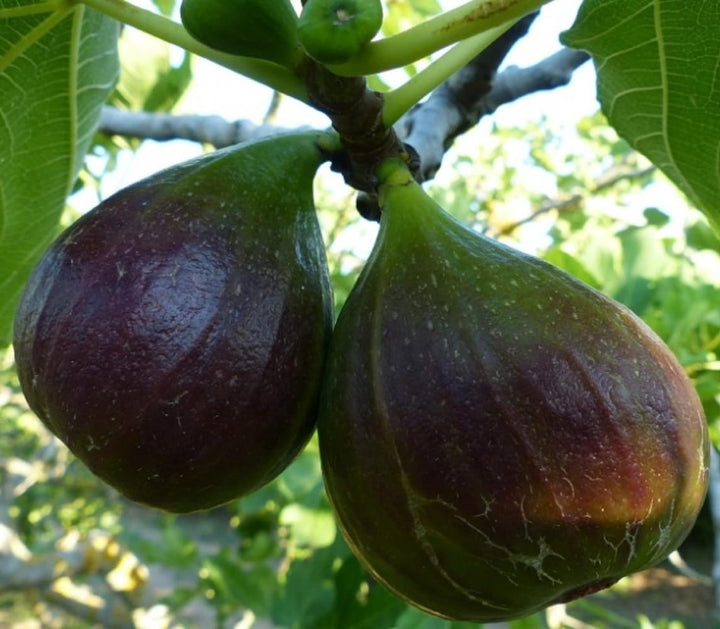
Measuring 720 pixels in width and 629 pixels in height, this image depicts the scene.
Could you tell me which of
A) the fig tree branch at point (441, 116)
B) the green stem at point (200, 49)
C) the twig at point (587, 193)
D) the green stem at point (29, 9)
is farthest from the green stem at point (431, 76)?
the twig at point (587, 193)

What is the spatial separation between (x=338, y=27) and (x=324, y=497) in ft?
6.33

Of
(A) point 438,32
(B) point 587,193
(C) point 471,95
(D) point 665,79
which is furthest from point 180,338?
(B) point 587,193

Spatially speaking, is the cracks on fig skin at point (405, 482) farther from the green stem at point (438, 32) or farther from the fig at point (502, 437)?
the green stem at point (438, 32)

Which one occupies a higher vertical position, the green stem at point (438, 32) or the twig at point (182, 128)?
the green stem at point (438, 32)

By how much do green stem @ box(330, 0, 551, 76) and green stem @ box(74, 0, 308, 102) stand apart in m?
0.12

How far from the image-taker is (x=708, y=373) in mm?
2148

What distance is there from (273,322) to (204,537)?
9874mm

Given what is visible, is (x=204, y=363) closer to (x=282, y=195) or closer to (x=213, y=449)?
(x=213, y=449)

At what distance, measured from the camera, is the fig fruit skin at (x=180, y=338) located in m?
0.94

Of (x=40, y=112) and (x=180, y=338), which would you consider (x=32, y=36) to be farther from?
(x=180, y=338)

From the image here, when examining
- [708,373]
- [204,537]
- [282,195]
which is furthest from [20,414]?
[282,195]

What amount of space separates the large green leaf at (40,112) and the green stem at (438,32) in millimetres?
631

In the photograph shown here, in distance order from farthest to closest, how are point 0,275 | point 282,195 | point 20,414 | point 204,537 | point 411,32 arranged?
point 204,537
point 20,414
point 0,275
point 282,195
point 411,32

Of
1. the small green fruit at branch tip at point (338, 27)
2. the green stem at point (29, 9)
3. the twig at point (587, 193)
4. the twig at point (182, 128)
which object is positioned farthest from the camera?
the twig at point (587, 193)
